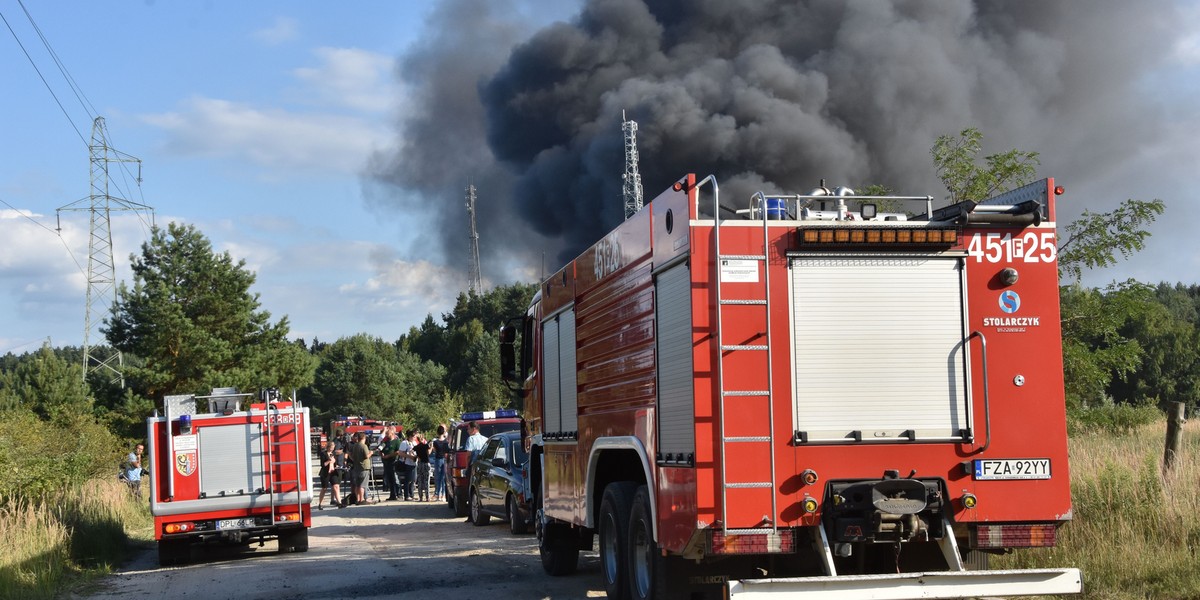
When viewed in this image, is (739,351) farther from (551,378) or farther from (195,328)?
(195,328)

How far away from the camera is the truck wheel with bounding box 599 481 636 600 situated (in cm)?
792

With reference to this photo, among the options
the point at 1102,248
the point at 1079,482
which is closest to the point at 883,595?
the point at 1079,482

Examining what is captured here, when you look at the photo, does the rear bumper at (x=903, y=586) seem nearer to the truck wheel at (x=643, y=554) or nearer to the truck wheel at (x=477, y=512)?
the truck wheel at (x=643, y=554)

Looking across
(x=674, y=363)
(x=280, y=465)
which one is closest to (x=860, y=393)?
→ (x=674, y=363)

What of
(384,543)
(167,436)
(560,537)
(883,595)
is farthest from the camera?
(384,543)

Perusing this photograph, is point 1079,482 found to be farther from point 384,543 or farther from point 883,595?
point 384,543

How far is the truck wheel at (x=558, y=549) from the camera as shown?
35.6 feet

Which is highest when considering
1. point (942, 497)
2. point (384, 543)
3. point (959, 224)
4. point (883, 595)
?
point (959, 224)

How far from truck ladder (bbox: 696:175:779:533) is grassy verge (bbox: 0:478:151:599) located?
25.6 ft

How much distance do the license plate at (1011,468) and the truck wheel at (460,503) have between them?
1516cm

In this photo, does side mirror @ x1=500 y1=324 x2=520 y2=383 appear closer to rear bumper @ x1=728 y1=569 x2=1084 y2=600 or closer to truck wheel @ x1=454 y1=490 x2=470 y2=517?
rear bumper @ x1=728 y1=569 x2=1084 y2=600

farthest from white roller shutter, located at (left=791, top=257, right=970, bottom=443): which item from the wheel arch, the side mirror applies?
the side mirror

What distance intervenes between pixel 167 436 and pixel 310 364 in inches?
1272

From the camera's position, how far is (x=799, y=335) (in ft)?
21.7
